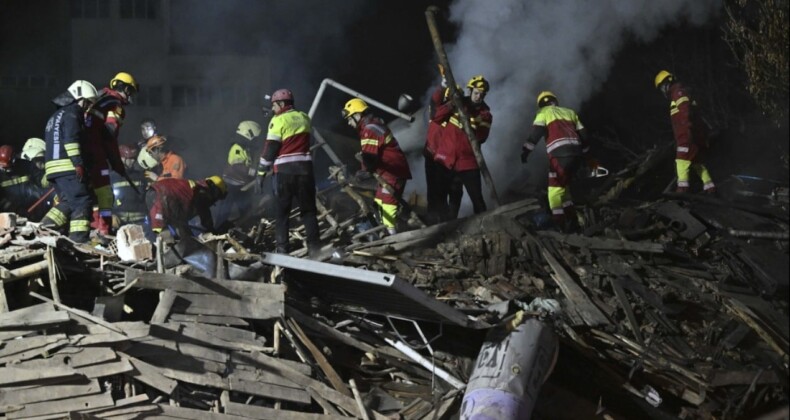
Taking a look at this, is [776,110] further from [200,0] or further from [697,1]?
[200,0]

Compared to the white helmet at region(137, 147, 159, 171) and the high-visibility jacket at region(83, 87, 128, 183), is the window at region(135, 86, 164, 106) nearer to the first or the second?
the white helmet at region(137, 147, 159, 171)

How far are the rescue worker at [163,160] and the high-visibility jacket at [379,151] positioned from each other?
8.38 feet

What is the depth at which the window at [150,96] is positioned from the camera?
63.7 ft

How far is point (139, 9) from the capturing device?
805 inches

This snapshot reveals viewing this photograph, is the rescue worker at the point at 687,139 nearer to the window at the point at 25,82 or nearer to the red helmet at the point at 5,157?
the red helmet at the point at 5,157

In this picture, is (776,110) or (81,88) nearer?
(81,88)

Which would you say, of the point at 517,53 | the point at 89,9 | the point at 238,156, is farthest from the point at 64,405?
the point at 89,9

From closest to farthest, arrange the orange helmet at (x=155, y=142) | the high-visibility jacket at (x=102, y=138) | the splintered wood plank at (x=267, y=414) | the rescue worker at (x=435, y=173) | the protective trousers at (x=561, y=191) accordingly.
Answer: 1. the splintered wood plank at (x=267, y=414)
2. the high-visibility jacket at (x=102, y=138)
3. the protective trousers at (x=561, y=191)
4. the rescue worker at (x=435, y=173)
5. the orange helmet at (x=155, y=142)

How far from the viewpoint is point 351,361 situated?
9016 mm

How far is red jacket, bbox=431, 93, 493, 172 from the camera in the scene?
39.4 feet

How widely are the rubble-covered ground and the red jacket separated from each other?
1969 millimetres

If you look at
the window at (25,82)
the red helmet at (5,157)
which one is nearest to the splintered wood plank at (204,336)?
the red helmet at (5,157)

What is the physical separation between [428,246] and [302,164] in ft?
5.22

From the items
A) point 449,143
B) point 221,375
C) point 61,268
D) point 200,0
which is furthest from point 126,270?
point 200,0
